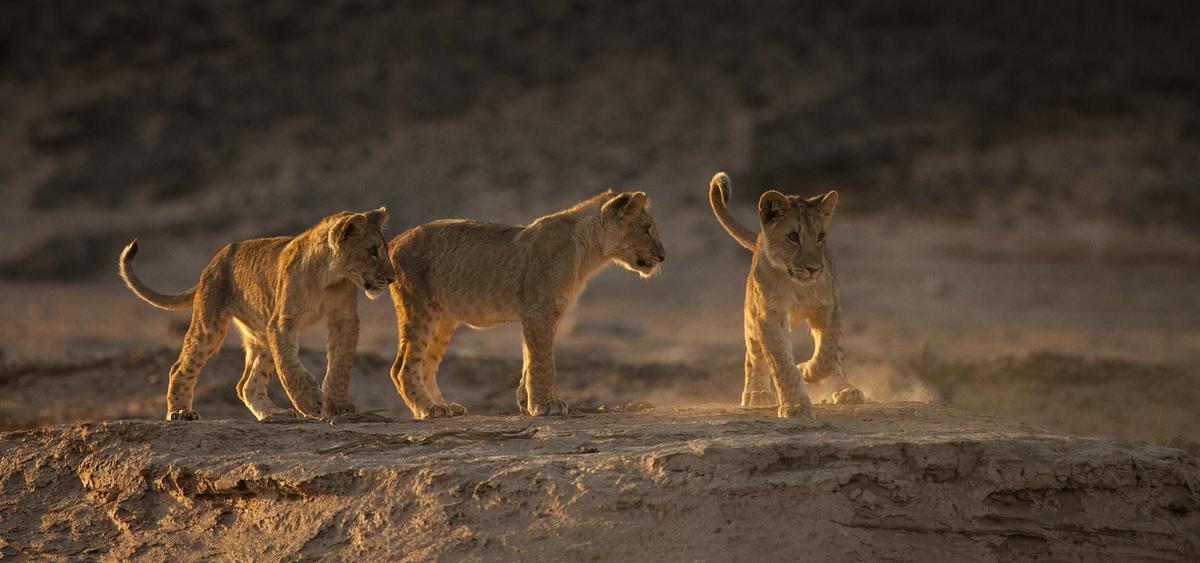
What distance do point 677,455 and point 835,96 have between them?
2127 cm

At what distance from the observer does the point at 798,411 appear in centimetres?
938

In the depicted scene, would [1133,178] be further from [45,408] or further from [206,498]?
[206,498]

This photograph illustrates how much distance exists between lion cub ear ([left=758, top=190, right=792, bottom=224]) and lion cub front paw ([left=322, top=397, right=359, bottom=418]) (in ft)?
9.39

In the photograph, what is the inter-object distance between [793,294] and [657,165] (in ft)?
53.4

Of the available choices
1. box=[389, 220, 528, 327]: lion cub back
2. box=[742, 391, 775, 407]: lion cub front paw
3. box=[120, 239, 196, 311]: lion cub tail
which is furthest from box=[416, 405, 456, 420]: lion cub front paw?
box=[120, 239, 196, 311]: lion cub tail

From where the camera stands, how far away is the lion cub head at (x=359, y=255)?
33.3 ft

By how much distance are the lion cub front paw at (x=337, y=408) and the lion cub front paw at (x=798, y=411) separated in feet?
8.91

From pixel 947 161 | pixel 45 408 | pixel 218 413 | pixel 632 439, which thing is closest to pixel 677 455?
pixel 632 439

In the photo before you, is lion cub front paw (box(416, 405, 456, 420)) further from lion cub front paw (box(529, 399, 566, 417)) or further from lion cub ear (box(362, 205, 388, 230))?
lion cub ear (box(362, 205, 388, 230))

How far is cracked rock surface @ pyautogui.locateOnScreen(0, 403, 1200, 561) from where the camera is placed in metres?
7.79

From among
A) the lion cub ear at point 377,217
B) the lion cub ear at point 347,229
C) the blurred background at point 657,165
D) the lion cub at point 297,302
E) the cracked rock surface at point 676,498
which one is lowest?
the cracked rock surface at point 676,498

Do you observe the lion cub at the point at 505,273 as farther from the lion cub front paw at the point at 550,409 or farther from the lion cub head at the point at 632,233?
the lion cub front paw at the point at 550,409

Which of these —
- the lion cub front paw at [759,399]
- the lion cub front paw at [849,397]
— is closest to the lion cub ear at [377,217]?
→ the lion cub front paw at [759,399]

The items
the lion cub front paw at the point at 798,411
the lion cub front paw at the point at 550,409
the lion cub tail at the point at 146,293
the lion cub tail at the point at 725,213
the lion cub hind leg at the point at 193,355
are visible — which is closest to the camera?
the lion cub front paw at the point at 798,411
